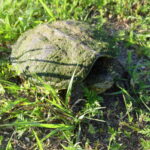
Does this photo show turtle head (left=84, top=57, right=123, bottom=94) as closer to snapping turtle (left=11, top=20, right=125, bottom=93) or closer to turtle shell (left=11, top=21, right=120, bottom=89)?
snapping turtle (left=11, top=20, right=125, bottom=93)

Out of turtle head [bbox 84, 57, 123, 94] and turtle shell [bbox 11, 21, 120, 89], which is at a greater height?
turtle shell [bbox 11, 21, 120, 89]

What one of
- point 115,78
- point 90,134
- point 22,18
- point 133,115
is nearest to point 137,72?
point 115,78

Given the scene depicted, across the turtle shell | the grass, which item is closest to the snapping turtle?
the turtle shell

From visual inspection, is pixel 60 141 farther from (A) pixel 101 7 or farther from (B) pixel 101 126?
(A) pixel 101 7

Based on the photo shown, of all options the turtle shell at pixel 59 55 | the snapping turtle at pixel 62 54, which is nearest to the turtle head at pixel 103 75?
the snapping turtle at pixel 62 54

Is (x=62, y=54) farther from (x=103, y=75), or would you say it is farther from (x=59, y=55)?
(x=103, y=75)

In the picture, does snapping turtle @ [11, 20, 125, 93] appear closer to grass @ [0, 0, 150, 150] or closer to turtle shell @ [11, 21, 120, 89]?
turtle shell @ [11, 21, 120, 89]

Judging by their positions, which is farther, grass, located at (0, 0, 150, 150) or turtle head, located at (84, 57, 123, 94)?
turtle head, located at (84, 57, 123, 94)

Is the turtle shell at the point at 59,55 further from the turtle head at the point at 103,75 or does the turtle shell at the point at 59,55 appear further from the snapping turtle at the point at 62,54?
the turtle head at the point at 103,75
